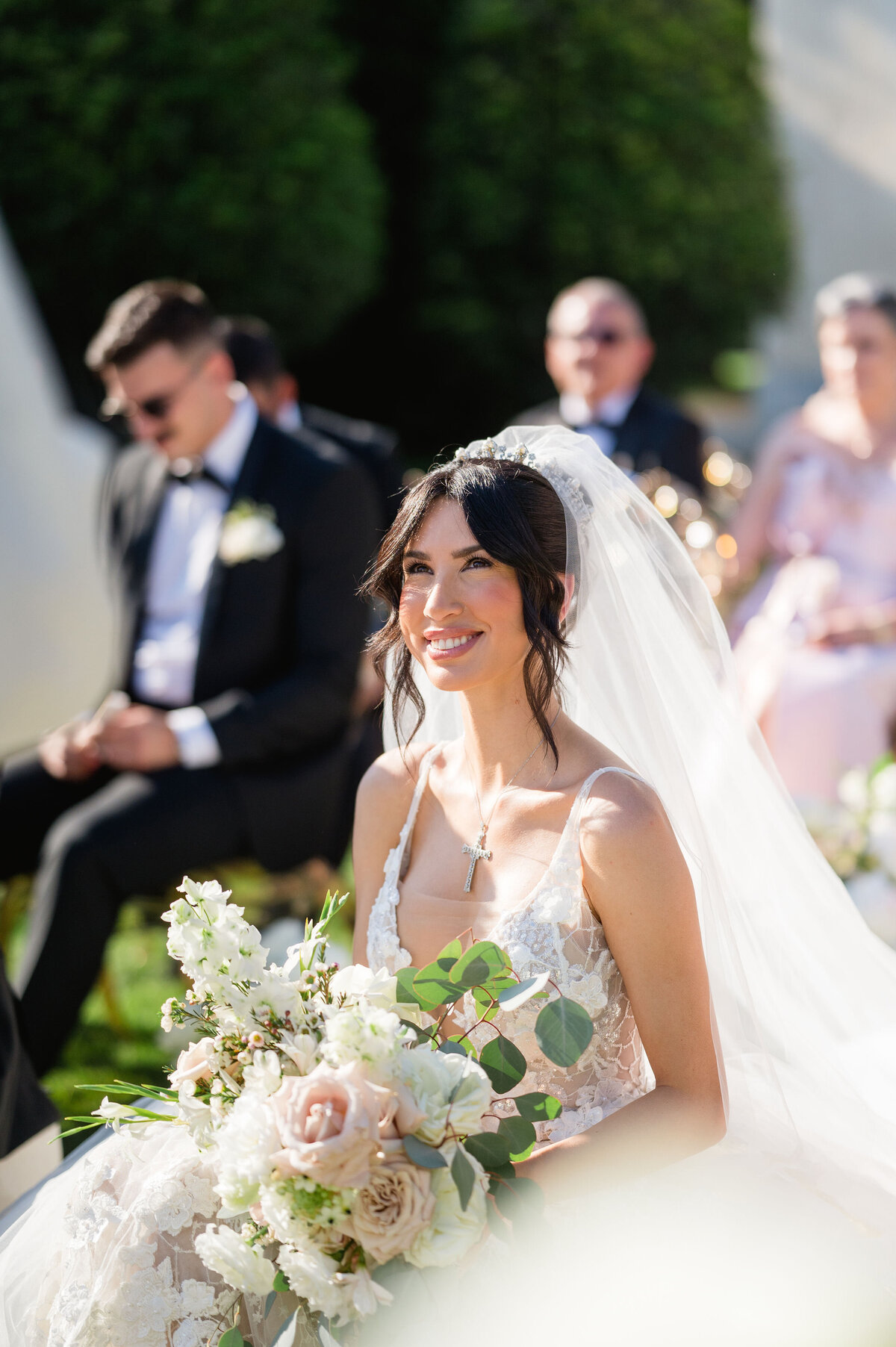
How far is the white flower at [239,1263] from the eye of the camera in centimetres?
168

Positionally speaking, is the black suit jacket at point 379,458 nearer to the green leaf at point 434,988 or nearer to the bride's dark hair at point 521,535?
the bride's dark hair at point 521,535

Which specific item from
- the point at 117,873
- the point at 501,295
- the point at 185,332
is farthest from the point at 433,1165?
the point at 501,295

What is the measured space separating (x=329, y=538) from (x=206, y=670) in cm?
57

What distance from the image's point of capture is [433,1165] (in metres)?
1.55

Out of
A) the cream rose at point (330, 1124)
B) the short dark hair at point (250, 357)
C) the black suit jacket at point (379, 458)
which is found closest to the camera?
the cream rose at point (330, 1124)

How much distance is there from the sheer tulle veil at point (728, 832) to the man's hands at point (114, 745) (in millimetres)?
1849

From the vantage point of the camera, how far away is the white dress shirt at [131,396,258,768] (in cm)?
421

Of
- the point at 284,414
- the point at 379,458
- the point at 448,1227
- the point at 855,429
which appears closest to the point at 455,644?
the point at 448,1227

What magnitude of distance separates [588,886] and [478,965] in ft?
1.15

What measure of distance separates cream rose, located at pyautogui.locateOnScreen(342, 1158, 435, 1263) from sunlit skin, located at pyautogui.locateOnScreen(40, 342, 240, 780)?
2.58 metres

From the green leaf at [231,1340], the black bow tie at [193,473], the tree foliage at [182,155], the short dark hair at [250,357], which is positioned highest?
the tree foliage at [182,155]

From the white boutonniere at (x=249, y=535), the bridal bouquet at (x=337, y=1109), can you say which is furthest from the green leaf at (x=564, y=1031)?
the white boutonniere at (x=249, y=535)

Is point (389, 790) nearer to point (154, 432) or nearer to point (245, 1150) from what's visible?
point (245, 1150)

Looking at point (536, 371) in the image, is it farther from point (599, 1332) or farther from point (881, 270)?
point (599, 1332)
